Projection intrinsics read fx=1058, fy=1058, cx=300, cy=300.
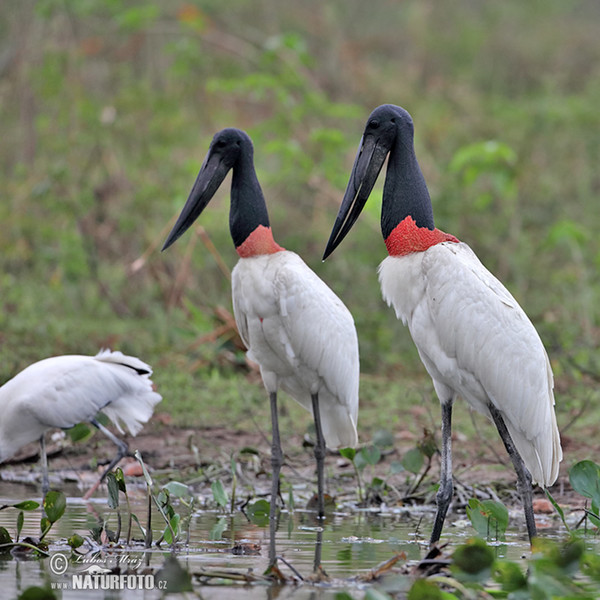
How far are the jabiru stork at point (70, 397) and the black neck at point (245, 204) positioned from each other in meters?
0.96

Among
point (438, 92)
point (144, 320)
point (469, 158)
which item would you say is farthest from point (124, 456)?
point (438, 92)

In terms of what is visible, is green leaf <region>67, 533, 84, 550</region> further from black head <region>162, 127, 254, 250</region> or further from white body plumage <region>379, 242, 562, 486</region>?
black head <region>162, 127, 254, 250</region>

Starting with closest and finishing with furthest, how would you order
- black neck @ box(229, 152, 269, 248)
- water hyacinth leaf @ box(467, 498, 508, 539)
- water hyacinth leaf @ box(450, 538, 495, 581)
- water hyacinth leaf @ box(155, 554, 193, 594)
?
water hyacinth leaf @ box(155, 554, 193, 594)
water hyacinth leaf @ box(450, 538, 495, 581)
water hyacinth leaf @ box(467, 498, 508, 539)
black neck @ box(229, 152, 269, 248)

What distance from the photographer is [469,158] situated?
32.5 feet

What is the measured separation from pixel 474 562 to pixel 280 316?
2533 millimetres

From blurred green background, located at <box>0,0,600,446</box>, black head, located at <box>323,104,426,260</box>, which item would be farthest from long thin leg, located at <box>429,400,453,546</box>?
blurred green background, located at <box>0,0,600,446</box>

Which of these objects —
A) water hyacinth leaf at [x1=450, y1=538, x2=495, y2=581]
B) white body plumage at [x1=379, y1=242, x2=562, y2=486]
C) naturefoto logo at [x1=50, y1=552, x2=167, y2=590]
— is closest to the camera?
water hyacinth leaf at [x1=450, y1=538, x2=495, y2=581]

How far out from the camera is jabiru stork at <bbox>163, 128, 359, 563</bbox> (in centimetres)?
545

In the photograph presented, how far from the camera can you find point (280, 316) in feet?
18.0

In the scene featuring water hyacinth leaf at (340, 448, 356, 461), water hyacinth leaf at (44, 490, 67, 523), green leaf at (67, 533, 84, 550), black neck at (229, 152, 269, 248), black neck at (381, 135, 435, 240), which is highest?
black neck at (229, 152, 269, 248)

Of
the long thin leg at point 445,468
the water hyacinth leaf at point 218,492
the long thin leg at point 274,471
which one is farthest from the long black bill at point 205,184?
the long thin leg at point 445,468

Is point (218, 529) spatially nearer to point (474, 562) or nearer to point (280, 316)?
→ point (280, 316)

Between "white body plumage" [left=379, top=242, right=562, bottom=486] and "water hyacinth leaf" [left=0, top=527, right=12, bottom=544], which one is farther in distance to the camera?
"white body plumage" [left=379, top=242, right=562, bottom=486]

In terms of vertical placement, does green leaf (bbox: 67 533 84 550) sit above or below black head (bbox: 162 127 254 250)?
below
